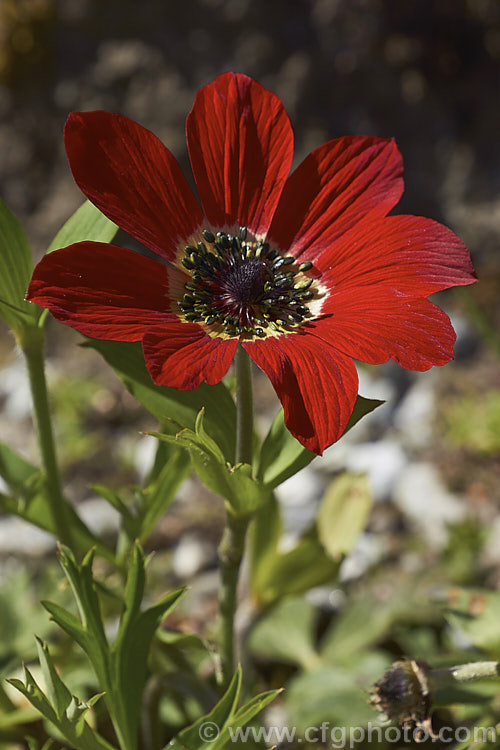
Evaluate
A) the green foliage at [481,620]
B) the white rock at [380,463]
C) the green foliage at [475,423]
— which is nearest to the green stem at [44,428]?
the green foliage at [481,620]

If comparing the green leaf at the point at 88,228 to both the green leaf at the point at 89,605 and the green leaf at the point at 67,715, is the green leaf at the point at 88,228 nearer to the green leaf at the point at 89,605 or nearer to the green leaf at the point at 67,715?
the green leaf at the point at 89,605

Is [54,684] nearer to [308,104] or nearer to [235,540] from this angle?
[235,540]

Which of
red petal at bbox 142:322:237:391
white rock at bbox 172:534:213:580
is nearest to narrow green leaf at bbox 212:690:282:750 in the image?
red petal at bbox 142:322:237:391

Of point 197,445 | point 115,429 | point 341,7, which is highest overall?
point 341,7

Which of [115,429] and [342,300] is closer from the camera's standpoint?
[342,300]

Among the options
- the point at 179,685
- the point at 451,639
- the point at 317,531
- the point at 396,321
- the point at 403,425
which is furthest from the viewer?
the point at 403,425

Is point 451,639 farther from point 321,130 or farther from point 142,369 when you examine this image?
point 321,130

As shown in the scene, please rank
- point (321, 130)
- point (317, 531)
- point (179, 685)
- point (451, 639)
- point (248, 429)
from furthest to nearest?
point (321, 130) < point (451, 639) < point (317, 531) < point (179, 685) < point (248, 429)

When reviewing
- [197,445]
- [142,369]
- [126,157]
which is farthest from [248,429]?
[126,157]
